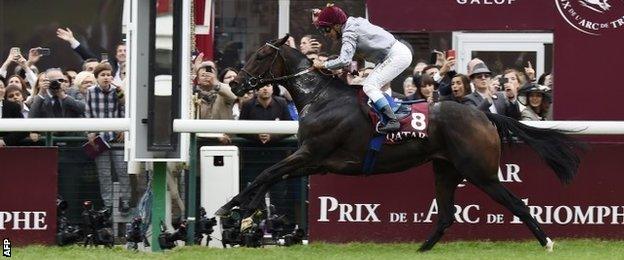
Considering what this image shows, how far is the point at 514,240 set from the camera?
552 inches

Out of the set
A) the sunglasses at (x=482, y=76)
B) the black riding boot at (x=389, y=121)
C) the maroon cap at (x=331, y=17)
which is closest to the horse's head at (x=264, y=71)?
the maroon cap at (x=331, y=17)

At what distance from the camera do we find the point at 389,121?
522 inches

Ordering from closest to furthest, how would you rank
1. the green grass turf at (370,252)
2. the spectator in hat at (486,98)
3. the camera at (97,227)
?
1. the green grass turf at (370,252)
2. the camera at (97,227)
3. the spectator in hat at (486,98)

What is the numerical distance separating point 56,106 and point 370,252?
403 cm

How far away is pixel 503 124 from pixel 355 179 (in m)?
1.31

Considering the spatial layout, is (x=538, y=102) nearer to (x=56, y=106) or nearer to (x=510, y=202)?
(x=510, y=202)

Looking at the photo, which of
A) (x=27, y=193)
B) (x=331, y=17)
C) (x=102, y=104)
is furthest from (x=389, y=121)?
(x=102, y=104)

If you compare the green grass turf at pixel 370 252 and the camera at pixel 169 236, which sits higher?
the camera at pixel 169 236

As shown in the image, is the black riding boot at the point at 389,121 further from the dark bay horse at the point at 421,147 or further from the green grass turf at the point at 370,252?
the green grass turf at the point at 370,252

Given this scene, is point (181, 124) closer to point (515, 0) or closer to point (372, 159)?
point (372, 159)

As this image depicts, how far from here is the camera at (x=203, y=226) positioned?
535 inches

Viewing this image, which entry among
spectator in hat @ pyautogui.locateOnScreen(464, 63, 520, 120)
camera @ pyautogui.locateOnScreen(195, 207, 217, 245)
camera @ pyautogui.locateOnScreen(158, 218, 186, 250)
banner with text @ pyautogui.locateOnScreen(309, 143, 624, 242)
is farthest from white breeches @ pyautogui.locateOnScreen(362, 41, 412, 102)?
camera @ pyautogui.locateOnScreen(158, 218, 186, 250)

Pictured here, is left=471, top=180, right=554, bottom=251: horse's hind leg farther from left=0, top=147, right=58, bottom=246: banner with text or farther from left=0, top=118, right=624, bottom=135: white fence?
left=0, top=147, right=58, bottom=246: banner with text

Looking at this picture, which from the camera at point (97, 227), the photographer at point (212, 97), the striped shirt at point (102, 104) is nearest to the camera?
the camera at point (97, 227)
